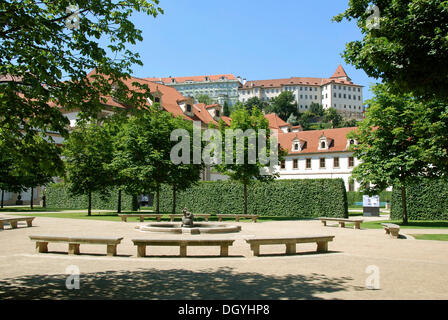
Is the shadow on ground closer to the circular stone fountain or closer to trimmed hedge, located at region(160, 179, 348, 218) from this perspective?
the circular stone fountain

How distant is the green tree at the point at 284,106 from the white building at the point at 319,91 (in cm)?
1024

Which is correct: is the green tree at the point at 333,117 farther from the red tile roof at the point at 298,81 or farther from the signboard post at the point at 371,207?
the signboard post at the point at 371,207

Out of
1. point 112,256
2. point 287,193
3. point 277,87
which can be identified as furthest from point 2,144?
point 277,87

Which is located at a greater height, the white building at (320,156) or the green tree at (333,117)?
the green tree at (333,117)

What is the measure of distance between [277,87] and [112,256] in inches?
6655

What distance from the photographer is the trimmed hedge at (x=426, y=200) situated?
2788 cm

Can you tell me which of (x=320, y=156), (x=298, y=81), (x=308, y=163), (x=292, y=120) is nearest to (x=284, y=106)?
(x=292, y=120)

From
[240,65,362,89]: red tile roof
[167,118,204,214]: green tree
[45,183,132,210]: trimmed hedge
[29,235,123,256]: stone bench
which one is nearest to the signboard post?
[167,118,204,214]: green tree

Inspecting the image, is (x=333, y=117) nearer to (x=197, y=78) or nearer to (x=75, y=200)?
(x=197, y=78)

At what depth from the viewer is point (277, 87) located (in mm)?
173625

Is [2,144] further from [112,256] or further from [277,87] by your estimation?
[277,87]

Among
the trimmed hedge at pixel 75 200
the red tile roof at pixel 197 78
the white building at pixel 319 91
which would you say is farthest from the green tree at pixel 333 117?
the trimmed hedge at pixel 75 200

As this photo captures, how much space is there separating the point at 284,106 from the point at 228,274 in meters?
151

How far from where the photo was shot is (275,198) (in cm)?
3456
